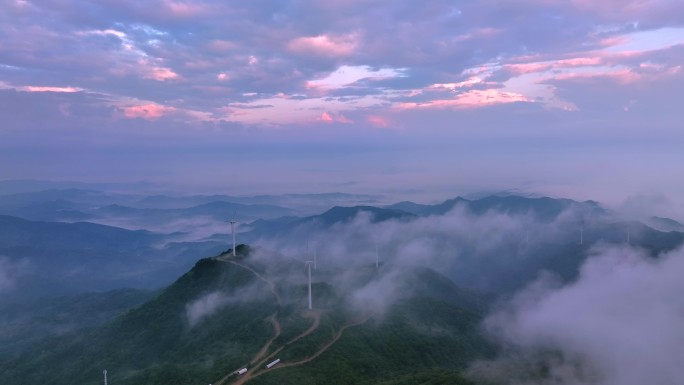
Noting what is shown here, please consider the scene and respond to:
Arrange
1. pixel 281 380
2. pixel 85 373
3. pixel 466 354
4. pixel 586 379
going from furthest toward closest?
pixel 466 354
pixel 85 373
pixel 586 379
pixel 281 380

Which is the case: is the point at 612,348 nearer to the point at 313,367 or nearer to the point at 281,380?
the point at 313,367

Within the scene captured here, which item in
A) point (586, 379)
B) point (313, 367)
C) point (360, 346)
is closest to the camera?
point (313, 367)

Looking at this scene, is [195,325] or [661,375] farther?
[195,325]

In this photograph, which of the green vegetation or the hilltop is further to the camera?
the green vegetation

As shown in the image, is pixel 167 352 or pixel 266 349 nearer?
pixel 266 349

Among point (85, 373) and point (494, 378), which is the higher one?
point (494, 378)

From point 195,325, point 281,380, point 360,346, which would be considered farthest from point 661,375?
point 195,325

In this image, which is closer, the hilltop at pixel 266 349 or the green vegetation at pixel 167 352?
the hilltop at pixel 266 349

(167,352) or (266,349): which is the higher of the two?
(266,349)

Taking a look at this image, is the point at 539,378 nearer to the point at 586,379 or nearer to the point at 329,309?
the point at 586,379
